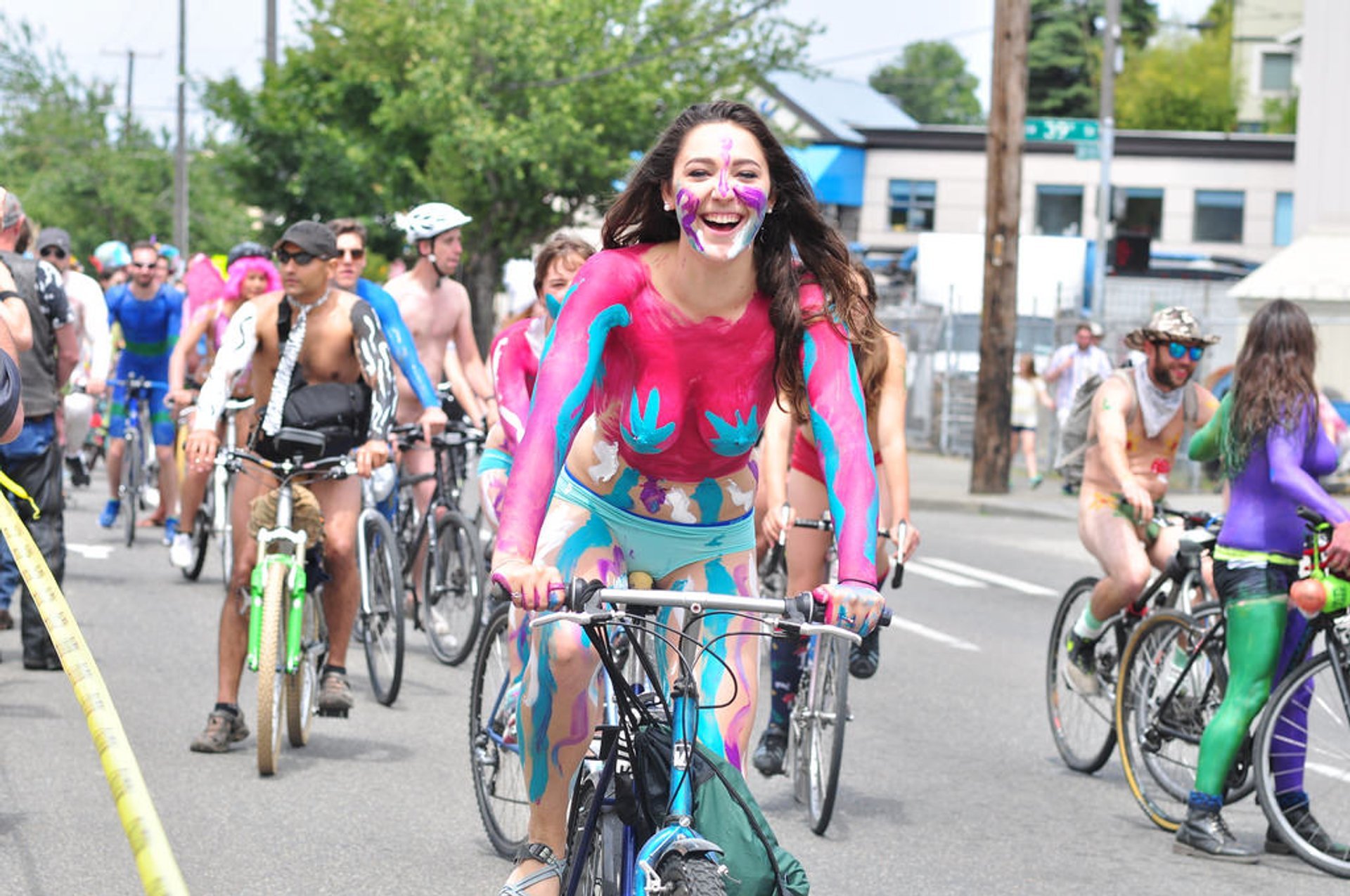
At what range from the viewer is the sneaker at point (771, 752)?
304 inches

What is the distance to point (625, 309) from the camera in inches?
183

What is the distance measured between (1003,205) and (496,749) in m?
16.5

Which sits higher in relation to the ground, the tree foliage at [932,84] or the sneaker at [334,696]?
the tree foliage at [932,84]

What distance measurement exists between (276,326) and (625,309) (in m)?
3.66

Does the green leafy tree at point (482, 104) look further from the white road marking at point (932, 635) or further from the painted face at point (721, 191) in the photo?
the painted face at point (721, 191)

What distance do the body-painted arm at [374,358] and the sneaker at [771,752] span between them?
1830mm

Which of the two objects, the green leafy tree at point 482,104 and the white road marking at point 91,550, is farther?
the green leafy tree at point 482,104

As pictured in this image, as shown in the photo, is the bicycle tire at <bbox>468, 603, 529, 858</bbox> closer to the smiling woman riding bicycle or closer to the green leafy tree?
the smiling woman riding bicycle

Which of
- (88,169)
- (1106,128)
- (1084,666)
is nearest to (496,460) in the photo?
(1084,666)

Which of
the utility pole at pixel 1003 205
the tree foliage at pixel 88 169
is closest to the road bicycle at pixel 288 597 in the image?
the utility pole at pixel 1003 205

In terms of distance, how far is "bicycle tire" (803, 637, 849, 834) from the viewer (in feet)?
23.0

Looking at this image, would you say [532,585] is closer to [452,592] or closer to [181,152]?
[452,592]

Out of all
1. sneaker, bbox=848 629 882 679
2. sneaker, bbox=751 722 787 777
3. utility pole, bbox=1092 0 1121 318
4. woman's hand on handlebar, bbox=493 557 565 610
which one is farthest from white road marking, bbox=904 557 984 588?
utility pole, bbox=1092 0 1121 318

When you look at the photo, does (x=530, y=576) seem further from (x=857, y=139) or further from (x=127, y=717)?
(x=857, y=139)
